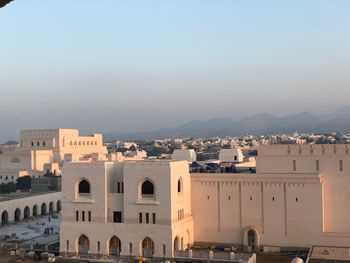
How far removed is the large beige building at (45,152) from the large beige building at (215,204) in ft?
116

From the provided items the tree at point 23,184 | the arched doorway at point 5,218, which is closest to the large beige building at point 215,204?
the arched doorway at point 5,218

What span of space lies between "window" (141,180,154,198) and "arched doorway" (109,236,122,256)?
346cm

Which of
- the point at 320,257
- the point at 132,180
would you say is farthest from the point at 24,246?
the point at 320,257

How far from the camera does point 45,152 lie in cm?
7531

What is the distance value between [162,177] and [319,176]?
10.2 metres

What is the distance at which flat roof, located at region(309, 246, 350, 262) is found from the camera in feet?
91.0

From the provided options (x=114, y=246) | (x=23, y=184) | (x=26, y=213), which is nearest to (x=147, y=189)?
(x=114, y=246)

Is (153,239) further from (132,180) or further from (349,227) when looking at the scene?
(349,227)

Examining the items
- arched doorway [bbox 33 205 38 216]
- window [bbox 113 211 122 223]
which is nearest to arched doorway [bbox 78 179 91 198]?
window [bbox 113 211 122 223]

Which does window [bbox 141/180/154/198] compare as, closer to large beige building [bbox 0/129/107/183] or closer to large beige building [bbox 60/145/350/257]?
large beige building [bbox 60/145/350/257]

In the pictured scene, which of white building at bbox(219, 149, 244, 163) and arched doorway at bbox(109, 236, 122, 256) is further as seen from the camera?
white building at bbox(219, 149, 244, 163)

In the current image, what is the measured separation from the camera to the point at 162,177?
101 ft

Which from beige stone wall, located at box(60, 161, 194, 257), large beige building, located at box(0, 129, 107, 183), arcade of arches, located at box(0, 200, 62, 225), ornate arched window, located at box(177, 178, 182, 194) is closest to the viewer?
beige stone wall, located at box(60, 161, 194, 257)

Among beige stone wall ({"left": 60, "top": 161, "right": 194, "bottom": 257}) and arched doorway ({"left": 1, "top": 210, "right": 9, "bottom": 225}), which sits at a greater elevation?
beige stone wall ({"left": 60, "top": 161, "right": 194, "bottom": 257})
